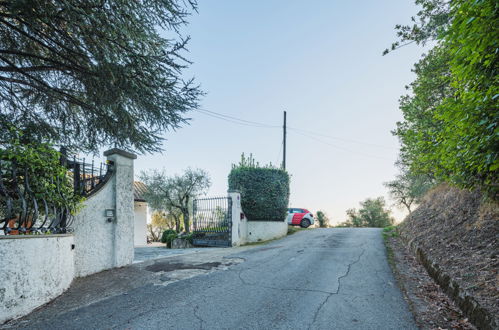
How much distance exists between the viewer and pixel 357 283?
5441mm

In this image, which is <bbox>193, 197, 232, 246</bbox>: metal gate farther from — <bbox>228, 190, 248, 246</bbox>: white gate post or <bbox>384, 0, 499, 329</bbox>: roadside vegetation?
<bbox>384, 0, 499, 329</bbox>: roadside vegetation

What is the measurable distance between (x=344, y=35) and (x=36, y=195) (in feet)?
36.0

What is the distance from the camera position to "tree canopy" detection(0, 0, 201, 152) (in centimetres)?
509

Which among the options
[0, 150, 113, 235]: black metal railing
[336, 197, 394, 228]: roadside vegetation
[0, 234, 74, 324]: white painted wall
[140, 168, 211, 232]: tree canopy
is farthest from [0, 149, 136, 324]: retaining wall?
[336, 197, 394, 228]: roadside vegetation

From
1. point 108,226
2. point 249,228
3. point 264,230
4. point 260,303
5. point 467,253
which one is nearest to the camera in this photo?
point 260,303

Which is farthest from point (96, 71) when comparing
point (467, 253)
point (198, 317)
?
point (467, 253)

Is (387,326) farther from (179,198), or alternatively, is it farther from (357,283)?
(179,198)

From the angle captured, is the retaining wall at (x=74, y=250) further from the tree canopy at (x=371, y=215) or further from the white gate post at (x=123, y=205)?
the tree canopy at (x=371, y=215)

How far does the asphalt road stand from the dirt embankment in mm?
814

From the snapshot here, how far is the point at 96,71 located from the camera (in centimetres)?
576

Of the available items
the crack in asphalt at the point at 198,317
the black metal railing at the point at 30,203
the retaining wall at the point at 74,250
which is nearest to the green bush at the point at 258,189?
the retaining wall at the point at 74,250

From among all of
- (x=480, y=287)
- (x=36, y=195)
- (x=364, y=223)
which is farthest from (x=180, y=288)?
(x=364, y=223)

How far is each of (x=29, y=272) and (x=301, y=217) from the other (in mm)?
18302

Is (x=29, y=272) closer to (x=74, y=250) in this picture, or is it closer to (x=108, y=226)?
(x=74, y=250)
